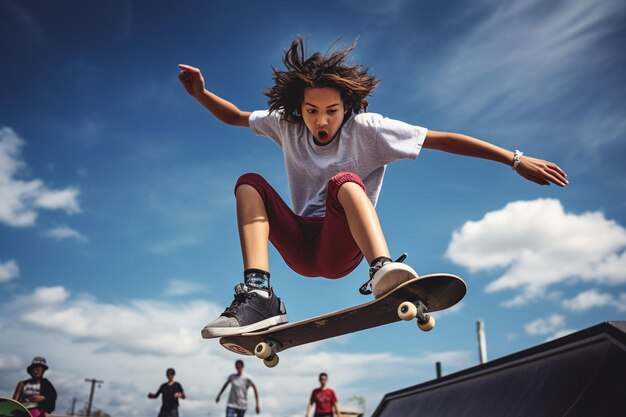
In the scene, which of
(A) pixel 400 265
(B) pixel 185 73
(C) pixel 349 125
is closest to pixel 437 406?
(A) pixel 400 265

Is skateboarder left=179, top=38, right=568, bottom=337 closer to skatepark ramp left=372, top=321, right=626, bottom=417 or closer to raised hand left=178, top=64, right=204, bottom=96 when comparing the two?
raised hand left=178, top=64, right=204, bottom=96

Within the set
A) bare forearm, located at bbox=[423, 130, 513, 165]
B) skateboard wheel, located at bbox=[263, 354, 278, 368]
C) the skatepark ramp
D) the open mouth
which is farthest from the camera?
the open mouth

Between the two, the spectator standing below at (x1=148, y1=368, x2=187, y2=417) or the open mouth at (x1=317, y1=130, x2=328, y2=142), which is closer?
the open mouth at (x1=317, y1=130, x2=328, y2=142)

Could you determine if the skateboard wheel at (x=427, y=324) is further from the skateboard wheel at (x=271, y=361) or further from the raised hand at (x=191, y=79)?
the raised hand at (x=191, y=79)

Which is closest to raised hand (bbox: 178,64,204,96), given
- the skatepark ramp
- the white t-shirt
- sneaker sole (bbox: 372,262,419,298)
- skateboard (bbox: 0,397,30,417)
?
the white t-shirt

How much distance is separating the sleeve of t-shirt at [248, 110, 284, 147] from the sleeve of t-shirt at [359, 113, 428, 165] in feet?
2.27

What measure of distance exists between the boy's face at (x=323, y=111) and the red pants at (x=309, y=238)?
481 mm

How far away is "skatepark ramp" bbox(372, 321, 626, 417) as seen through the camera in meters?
2.30

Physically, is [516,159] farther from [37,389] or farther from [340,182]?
[37,389]

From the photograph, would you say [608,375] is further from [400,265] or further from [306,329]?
[306,329]

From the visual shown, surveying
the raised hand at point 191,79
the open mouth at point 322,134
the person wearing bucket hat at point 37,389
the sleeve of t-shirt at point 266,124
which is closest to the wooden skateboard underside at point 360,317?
the open mouth at point 322,134

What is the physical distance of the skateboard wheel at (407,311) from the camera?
2781 mm

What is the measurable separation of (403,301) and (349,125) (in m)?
1.24

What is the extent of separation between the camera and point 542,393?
275 cm
